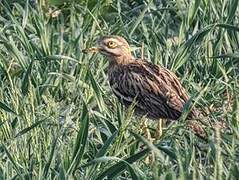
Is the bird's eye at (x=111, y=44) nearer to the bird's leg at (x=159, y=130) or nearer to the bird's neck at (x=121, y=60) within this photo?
the bird's neck at (x=121, y=60)

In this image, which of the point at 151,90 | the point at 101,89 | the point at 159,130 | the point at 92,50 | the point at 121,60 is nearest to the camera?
the point at 159,130

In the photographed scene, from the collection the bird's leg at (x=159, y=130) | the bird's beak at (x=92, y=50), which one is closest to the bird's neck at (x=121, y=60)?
the bird's beak at (x=92, y=50)

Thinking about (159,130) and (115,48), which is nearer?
(159,130)

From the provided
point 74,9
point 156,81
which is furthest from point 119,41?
point 74,9

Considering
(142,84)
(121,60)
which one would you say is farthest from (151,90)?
(121,60)

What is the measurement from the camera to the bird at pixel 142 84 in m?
6.30

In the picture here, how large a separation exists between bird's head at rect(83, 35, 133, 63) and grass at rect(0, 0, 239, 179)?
0.59ft

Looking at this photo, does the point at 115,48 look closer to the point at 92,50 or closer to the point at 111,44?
the point at 111,44

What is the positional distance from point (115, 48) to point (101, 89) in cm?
38

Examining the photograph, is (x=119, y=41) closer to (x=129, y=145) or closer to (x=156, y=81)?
(x=156, y=81)

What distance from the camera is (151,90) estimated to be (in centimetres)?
643

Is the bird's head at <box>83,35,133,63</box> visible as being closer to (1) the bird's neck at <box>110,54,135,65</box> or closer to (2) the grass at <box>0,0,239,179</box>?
(1) the bird's neck at <box>110,54,135,65</box>

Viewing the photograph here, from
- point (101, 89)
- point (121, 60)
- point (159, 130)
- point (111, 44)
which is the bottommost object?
point (159, 130)

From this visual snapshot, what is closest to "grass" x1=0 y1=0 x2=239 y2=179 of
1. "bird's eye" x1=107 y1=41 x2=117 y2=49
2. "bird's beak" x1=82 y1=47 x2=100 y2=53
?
"bird's beak" x1=82 y1=47 x2=100 y2=53
